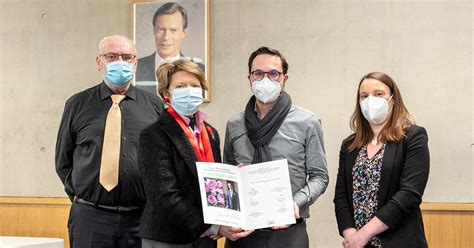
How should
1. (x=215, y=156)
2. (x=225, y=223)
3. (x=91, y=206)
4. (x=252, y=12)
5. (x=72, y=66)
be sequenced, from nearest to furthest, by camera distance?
1. (x=225, y=223)
2. (x=215, y=156)
3. (x=91, y=206)
4. (x=252, y=12)
5. (x=72, y=66)

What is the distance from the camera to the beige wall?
160 inches

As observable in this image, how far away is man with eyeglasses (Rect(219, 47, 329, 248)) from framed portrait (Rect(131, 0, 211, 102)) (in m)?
1.88

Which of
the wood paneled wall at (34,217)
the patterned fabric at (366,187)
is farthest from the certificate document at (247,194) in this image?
the wood paneled wall at (34,217)

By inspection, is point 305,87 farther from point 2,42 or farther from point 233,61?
point 2,42

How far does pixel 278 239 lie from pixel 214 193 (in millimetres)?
445

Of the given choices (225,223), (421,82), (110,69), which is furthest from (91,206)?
(421,82)

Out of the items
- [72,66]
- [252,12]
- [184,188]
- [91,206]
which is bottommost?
[91,206]

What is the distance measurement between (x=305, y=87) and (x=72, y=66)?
79.2 inches

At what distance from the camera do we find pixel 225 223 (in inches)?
89.4

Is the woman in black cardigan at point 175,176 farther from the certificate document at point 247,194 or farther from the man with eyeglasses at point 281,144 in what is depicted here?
the man with eyeglasses at point 281,144

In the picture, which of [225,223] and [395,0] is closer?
[225,223]

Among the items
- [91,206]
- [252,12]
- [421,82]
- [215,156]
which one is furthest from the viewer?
[252,12]

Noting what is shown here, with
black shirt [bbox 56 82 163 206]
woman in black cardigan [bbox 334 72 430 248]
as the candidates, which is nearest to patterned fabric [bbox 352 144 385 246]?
woman in black cardigan [bbox 334 72 430 248]

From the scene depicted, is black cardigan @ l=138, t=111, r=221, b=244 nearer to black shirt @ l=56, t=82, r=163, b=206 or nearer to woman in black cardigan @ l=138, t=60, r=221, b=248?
woman in black cardigan @ l=138, t=60, r=221, b=248
